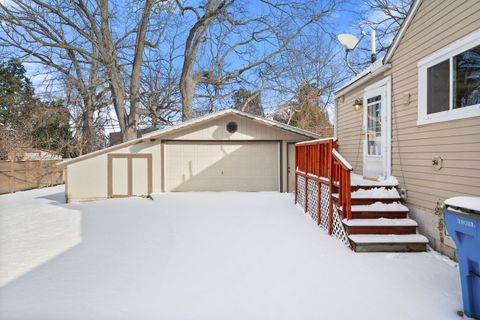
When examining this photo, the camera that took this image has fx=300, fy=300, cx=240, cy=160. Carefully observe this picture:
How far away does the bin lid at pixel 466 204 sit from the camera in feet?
7.98

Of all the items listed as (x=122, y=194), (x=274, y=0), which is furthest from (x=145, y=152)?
(x=274, y=0)

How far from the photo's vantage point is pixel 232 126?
1113cm

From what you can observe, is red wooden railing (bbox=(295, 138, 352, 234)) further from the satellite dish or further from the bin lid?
the satellite dish

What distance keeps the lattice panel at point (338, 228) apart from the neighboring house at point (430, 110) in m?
1.14

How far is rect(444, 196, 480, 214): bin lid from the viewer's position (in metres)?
2.43

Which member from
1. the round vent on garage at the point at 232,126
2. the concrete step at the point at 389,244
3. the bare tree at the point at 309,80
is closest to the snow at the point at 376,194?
the concrete step at the point at 389,244

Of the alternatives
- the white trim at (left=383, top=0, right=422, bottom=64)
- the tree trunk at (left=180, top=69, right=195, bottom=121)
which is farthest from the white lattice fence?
the tree trunk at (left=180, top=69, right=195, bottom=121)

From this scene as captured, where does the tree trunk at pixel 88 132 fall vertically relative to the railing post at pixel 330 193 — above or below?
above

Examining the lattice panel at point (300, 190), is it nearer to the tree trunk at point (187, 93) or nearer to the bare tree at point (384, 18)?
the tree trunk at point (187, 93)

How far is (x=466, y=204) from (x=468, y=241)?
1.02 feet

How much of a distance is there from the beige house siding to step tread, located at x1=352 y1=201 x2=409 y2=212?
636 cm

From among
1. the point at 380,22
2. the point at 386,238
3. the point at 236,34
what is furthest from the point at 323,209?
the point at 380,22

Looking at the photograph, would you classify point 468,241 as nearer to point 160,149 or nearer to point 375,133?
point 375,133

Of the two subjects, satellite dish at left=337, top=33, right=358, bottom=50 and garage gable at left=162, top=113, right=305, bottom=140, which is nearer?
satellite dish at left=337, top=33, right=358, bottom=50
